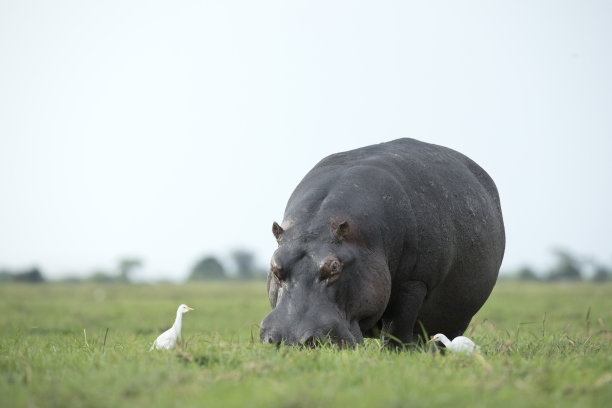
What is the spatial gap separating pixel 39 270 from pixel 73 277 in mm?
9693

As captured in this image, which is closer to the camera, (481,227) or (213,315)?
(481,227)

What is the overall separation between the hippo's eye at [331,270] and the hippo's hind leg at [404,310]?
1.08m

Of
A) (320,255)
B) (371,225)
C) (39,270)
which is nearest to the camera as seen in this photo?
(320,255)

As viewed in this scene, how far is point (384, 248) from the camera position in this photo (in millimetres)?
5914

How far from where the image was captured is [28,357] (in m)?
4.92

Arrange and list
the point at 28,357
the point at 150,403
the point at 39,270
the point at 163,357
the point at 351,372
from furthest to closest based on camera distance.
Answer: the point at 39,270, the point at 28,357, the point at 163,357, the point at 351,372, the point at 150,403

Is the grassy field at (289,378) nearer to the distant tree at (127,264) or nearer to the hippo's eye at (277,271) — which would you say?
the hippo's eye at (277,271)

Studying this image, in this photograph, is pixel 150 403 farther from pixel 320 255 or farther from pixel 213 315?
pixel 213 315

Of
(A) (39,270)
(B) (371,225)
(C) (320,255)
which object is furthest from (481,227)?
(A) (39,270)

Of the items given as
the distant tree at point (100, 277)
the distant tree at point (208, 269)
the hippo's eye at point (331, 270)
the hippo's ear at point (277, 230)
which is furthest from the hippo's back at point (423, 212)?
the distant tree at point (208, 269)

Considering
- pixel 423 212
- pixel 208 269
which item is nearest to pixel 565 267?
pixel 208 269

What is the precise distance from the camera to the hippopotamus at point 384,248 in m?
5.38

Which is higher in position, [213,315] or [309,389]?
[309,389]

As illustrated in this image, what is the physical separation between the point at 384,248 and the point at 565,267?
258 ft
